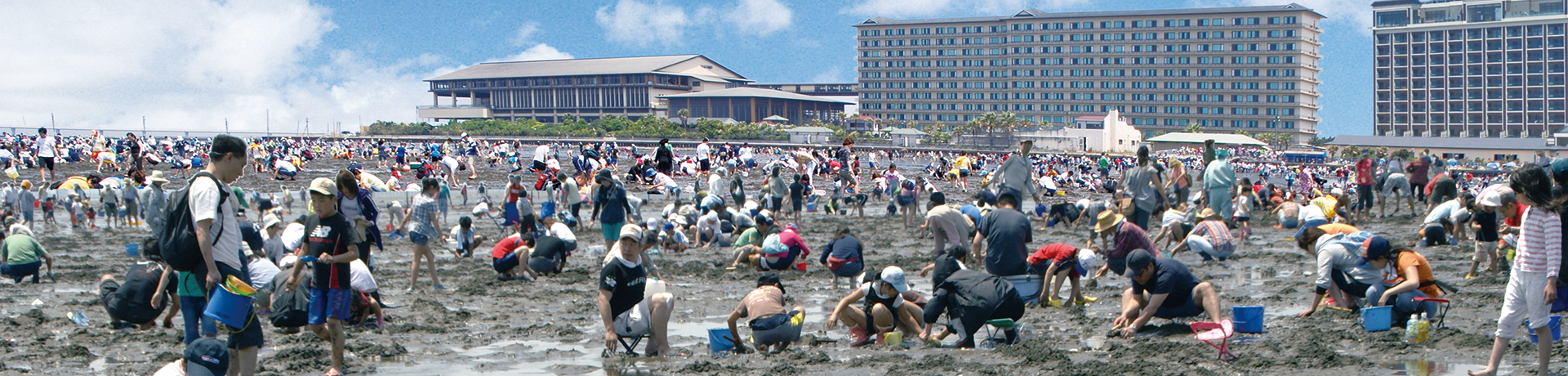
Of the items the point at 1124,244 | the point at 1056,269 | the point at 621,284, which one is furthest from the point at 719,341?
the point at 1124,244

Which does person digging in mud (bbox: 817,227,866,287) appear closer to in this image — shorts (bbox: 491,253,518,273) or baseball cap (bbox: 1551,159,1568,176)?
shorts (bbox: 491,253,518,273)

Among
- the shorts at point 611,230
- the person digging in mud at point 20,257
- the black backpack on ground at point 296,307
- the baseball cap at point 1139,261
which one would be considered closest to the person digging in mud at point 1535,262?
the baseball cap at point 1139,261

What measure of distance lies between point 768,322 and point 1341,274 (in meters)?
4.05

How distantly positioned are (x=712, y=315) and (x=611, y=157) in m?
37.0

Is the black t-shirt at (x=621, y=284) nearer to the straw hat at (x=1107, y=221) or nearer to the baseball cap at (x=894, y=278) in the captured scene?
the baseball cap at (x=894, y=278)

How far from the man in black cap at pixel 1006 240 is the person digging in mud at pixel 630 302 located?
2936mm

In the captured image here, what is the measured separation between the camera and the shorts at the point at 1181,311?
7852mm

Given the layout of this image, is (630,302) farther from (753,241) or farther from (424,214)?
(753,241)

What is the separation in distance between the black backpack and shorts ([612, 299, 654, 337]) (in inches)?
101

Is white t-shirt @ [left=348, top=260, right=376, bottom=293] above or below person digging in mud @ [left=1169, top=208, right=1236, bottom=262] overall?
above

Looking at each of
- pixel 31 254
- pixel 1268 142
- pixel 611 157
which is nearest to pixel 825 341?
pixel 31 254

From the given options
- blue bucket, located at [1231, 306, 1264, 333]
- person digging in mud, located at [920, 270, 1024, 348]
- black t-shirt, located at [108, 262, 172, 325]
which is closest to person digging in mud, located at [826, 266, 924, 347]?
person digging in mud, located at [920, 270, 1024, 348]

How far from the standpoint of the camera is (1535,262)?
5.46 m

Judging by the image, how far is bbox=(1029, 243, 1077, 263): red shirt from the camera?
9234 mm
